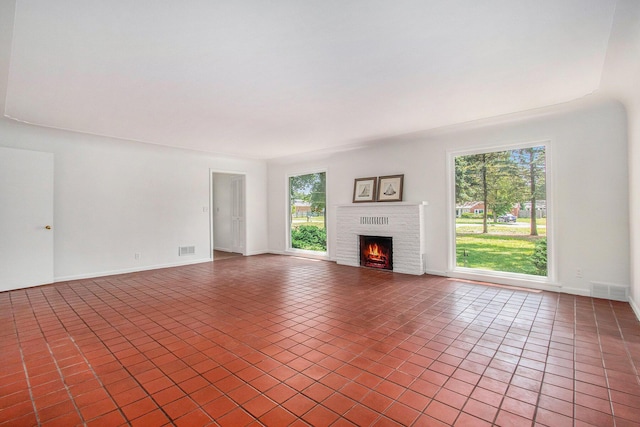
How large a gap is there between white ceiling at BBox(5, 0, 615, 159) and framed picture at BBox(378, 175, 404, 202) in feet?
4.79

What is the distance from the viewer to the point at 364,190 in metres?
6.40

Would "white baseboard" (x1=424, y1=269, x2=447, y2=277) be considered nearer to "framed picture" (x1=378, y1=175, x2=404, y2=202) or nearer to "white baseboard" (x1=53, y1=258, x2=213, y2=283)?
"framed picture" (x1=378, y1=175, x2=404, y2=202)

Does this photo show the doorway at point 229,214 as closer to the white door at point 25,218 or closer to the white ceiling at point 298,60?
the white door at point 25,218

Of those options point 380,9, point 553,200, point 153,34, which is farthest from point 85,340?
point 553,200

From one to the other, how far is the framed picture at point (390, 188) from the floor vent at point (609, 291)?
9.97 ft

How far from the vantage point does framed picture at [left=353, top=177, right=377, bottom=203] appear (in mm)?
6266

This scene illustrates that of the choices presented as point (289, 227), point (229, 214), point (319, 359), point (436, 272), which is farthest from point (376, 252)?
point (229, 214)

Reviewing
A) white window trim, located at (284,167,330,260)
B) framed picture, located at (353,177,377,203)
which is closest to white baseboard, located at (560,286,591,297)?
framed picture, located at (353,177,377,203)

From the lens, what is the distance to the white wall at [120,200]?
508 cm

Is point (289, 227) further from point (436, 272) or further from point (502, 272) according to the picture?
point (502, 272)

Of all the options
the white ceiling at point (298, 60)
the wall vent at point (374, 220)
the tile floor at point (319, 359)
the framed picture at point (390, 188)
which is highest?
the white ceiling at point (298, 60)

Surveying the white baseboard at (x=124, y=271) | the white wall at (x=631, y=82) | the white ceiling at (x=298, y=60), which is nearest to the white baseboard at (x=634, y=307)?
the white wall at (x=631, y=82)

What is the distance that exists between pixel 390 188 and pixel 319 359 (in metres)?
4.18

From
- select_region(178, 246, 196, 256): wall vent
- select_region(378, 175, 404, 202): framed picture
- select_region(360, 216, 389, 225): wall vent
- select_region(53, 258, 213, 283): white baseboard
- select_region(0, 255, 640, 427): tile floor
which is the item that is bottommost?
select_region(0, 255, 640, 427): tile floor
